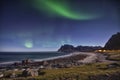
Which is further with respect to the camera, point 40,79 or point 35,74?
point 35,74

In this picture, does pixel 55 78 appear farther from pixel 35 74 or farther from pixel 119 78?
pixel 119 78

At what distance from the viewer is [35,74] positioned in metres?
36.1

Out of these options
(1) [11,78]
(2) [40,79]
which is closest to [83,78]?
(2) [40,79]

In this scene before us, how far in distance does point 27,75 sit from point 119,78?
48.3ft

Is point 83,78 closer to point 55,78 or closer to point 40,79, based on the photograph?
point 55,78

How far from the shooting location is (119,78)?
29.7 m

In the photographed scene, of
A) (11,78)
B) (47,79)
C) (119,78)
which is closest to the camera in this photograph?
(119,78)

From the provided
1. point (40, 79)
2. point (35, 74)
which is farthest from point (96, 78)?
point (35, 74)

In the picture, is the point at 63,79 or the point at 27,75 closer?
the point at 63,79

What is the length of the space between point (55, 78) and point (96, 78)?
19.4 feet

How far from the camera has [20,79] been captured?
32156 millimetres

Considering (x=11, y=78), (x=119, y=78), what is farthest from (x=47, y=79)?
(x=119, y=78)

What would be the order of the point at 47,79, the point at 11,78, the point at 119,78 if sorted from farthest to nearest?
1. the point at 11,78
2. the point at 47,79
3. the point at 119,78

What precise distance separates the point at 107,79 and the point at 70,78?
5.10 m
